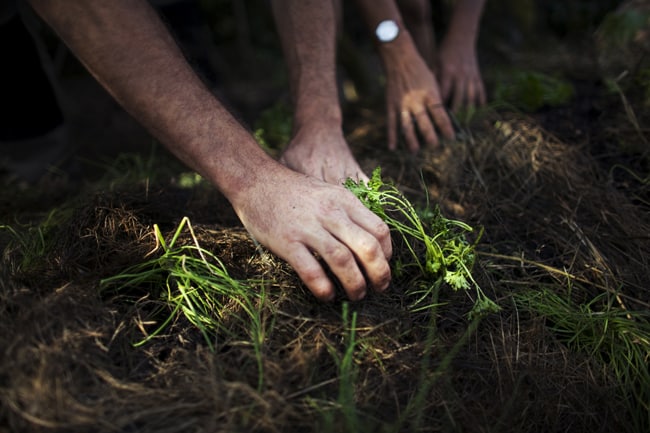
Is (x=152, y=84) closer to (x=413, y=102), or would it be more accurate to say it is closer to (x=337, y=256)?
(x=337, y=256)

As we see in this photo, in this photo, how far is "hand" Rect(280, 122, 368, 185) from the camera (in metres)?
1.92

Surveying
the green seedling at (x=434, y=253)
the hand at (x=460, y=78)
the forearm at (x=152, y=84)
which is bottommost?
the hand at (x=460, y=78)

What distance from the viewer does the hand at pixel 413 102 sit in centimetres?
244

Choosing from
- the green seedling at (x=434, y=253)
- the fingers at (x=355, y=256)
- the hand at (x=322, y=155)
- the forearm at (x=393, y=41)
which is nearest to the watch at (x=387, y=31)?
the forearm at (x=393, y=41)

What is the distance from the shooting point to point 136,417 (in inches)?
42.3

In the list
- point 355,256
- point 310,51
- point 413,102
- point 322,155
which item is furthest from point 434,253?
point 310,51

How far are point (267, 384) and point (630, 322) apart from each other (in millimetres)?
1121

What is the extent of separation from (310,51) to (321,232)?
1333 mm

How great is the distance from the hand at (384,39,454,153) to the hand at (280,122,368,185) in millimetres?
502

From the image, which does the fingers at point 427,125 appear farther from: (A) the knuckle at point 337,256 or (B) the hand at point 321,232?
(A) the knuckle at point 337,256

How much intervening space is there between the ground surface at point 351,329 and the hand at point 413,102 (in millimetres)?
307

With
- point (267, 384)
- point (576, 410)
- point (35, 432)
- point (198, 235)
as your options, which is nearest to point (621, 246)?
point (576, 410)

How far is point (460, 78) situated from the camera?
9.05 ft

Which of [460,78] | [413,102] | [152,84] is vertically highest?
[152,84]
